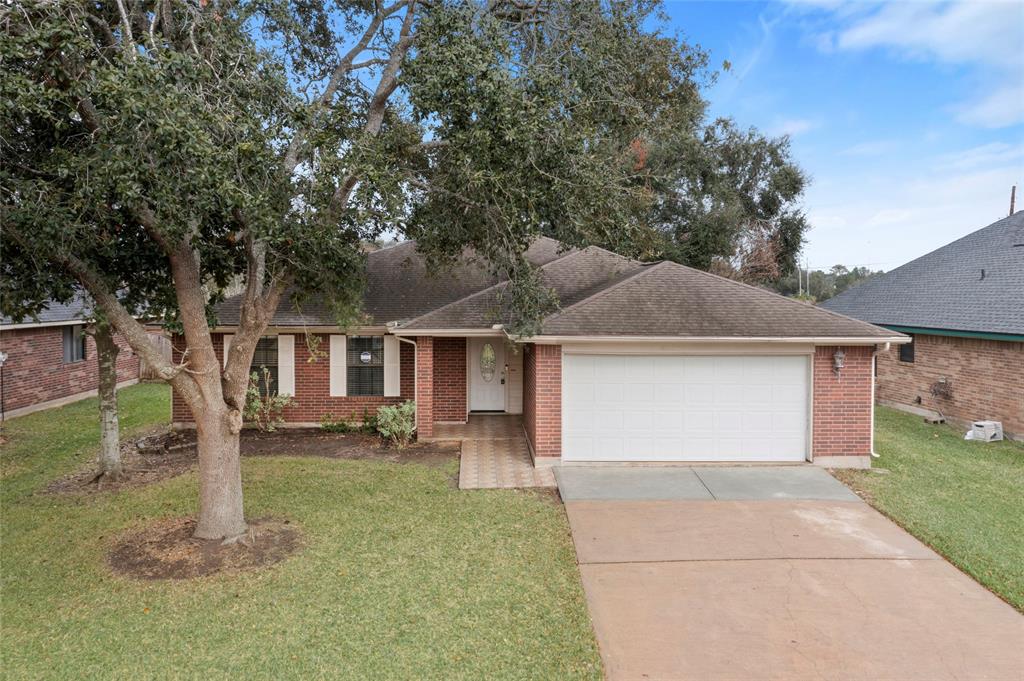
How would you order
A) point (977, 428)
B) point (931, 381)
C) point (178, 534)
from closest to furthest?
point (178, 534) → point (977, 428) → point (931, 381)

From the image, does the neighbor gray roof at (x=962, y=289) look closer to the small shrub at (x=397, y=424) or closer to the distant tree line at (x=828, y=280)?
the small shrub at (x=397, y=424)

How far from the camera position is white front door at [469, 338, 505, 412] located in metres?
14.2

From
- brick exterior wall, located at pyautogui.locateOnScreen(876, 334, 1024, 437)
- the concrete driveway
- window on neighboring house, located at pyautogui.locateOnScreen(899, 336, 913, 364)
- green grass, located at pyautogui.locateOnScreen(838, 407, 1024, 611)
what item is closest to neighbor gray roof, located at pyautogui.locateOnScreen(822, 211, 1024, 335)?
brick exterior wall, located at pyautogui.locateOnScreen(876, 334, 1024, 437)

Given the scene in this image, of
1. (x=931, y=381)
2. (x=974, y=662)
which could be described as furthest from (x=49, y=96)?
(x=931, y=381)

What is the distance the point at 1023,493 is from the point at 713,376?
14.9ft

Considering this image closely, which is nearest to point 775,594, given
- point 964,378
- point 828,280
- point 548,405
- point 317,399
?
point 548,405

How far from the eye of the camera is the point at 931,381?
14.6 metres

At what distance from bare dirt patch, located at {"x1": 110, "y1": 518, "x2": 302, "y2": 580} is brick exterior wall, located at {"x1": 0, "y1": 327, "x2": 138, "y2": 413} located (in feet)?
35.0

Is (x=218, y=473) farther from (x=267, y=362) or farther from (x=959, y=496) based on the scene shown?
(x=959, y=496)

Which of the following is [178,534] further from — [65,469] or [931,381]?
[931,381]

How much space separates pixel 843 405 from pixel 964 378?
6.20 m

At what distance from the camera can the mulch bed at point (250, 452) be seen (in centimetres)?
921

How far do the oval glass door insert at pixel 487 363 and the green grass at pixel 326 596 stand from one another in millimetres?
5980

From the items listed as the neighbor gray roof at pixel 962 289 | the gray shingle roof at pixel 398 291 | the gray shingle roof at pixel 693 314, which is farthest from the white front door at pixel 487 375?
the neighbor gray roof at pixel 962 289
